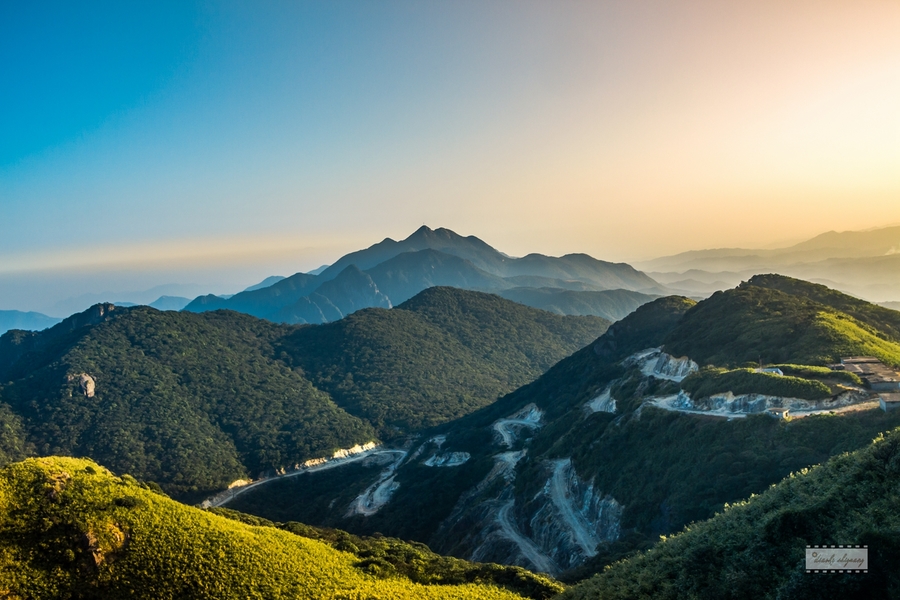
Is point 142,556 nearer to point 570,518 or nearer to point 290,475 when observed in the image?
point 570,518

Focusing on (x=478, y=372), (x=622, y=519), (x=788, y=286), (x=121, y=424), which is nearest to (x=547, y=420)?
(x=622, y=519)

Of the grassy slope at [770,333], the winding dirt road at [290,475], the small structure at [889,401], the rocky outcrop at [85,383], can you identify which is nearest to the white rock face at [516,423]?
the winding dirt road at [290,475]

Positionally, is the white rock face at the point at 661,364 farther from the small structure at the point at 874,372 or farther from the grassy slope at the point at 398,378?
the grassy slope at the point at 398,378

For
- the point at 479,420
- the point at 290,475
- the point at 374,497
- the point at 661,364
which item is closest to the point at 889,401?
the point at 661,364

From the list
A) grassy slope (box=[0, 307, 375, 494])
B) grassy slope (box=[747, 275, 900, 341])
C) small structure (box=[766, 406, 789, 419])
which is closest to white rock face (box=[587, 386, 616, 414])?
small structure (box=[766, 406, 789, 419])

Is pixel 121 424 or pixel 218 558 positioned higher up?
pixel 218 558

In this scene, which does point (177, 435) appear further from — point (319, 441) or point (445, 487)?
point (445, 487)
